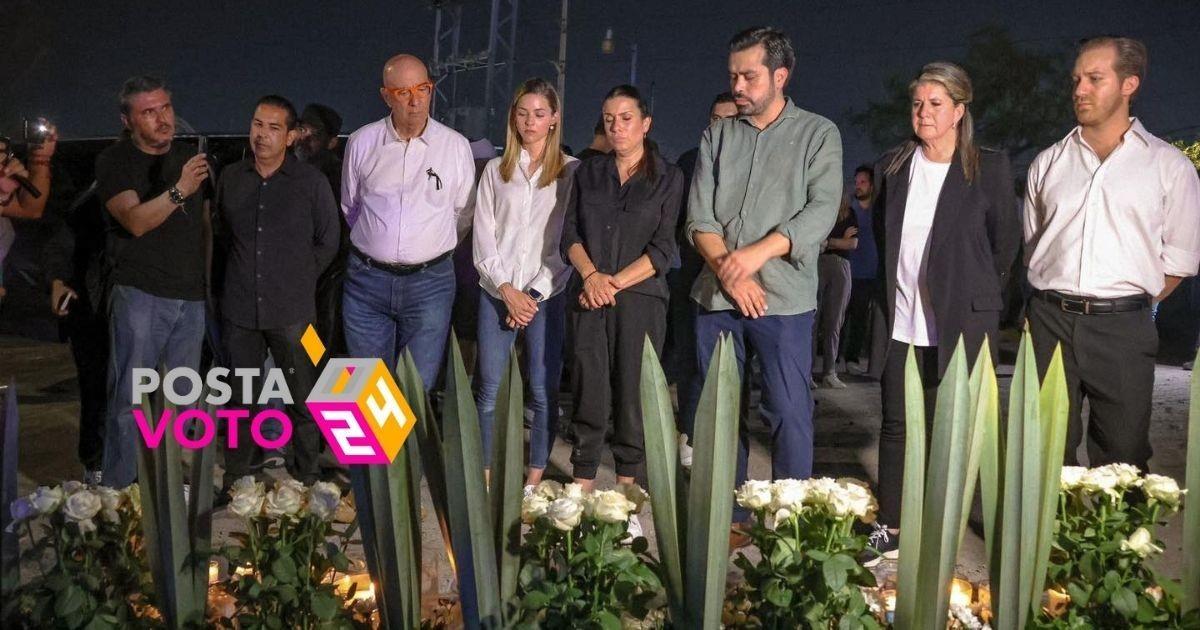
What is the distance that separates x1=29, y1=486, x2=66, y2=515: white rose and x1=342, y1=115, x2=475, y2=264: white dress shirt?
183cm

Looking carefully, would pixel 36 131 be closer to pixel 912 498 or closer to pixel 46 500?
pixel 46 500

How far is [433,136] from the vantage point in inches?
143

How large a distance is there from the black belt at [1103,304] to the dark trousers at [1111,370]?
1cm

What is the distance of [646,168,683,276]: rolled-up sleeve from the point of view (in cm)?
335

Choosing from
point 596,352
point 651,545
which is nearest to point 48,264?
point 596,352

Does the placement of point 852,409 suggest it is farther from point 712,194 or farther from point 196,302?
point 196,302

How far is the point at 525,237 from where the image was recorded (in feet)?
11.6

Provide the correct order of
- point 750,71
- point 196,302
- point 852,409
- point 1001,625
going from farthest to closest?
point 852,409 → point 196,302 → point 750,71 → point 1001,625

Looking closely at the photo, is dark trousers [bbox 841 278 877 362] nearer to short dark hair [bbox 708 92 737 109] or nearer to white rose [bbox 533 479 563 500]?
short dark hair [bbox 708 92 737 109]

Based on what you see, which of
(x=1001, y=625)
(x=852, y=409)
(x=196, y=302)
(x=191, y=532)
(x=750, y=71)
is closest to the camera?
(x=1001, y=625)

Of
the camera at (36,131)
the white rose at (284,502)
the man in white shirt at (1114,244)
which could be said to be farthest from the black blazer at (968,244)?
the camera at (36,131)

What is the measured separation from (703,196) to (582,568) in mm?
1651

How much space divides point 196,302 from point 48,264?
810mm

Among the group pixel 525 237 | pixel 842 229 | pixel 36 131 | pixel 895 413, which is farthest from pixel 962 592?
pixel 842 229
